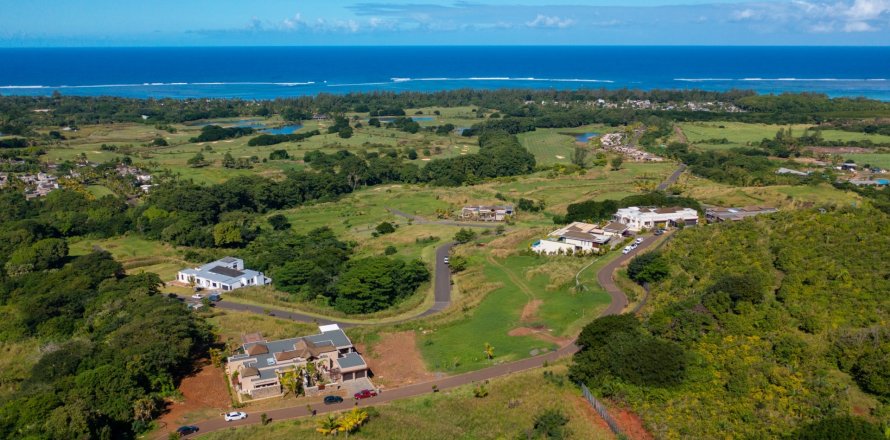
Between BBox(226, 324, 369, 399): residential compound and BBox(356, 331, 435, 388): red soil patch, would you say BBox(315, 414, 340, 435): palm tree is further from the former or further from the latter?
BBox(356, 331, 435, 388): red soil patch

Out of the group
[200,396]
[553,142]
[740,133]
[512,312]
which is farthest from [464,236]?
[740,133]

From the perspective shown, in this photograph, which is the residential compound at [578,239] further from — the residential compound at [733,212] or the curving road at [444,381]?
the residential compound at [733,212]

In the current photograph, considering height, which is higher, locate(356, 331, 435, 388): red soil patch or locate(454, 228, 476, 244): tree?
locate(454, 228, 476, 244): tree

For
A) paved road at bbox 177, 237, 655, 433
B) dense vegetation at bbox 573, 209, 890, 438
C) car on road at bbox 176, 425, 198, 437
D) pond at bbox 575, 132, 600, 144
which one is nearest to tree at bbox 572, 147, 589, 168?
pond at bbox 575, 132, 600, 144

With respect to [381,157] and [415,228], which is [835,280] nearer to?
[415,228]

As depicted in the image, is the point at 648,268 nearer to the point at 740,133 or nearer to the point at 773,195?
the point at 773,195

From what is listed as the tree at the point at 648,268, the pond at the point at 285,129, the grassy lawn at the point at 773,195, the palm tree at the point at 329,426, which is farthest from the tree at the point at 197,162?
the palm tree at the point at 329,426
